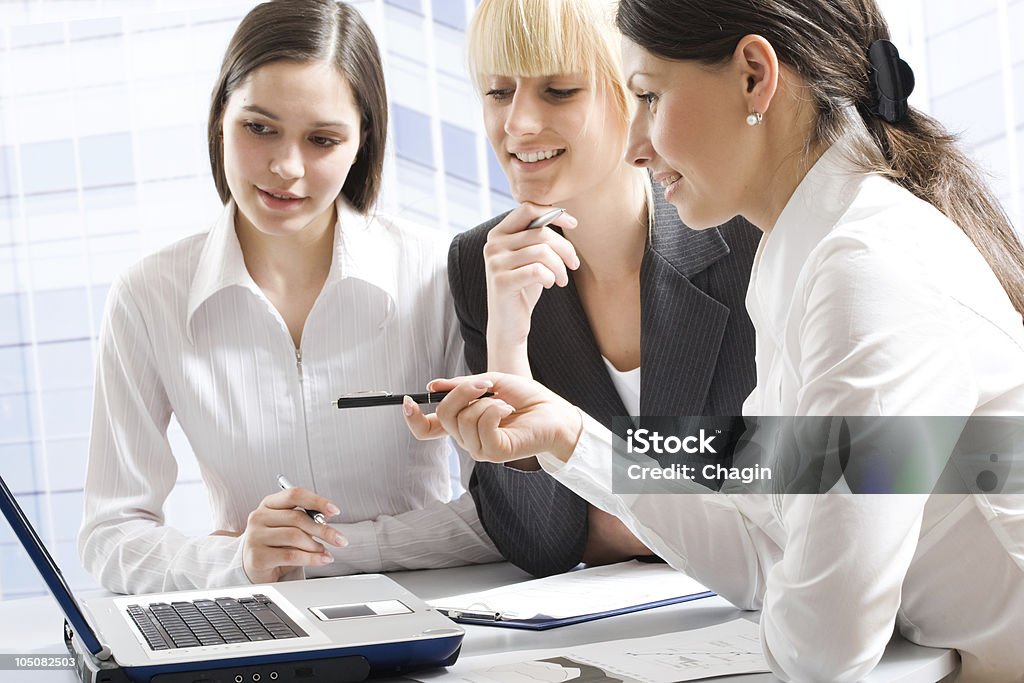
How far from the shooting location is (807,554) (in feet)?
2.84

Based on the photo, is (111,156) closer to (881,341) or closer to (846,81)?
(846,81)

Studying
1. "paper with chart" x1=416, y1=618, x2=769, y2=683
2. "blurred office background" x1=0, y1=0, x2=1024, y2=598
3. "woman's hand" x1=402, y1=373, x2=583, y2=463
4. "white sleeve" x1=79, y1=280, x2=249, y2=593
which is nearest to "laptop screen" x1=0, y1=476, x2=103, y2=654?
"paper with chart" x1=416, y1=618, x2=769, y2=683

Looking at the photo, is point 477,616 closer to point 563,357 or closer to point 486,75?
point 563,357

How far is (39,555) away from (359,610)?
1.13 ft

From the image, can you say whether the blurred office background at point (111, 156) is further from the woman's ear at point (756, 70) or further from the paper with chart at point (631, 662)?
the paper with chart at point (631, 662)

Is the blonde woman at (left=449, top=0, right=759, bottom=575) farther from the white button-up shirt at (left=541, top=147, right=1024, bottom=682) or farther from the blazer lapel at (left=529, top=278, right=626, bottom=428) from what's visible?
the white button-up shirt at (left=541, top=147, right=1024, bottom=682)

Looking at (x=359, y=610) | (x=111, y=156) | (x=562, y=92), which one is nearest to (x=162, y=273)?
(x=562, y=92)

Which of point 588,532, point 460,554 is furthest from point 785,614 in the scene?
point 460,554

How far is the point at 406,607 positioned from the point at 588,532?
1.51 feet

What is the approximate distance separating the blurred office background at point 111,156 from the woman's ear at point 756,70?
187cm

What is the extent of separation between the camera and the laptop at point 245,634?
930 millimetres

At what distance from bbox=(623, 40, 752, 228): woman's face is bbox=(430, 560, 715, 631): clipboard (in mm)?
455

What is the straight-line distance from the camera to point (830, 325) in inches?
34.3

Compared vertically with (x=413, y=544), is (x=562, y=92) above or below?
above
